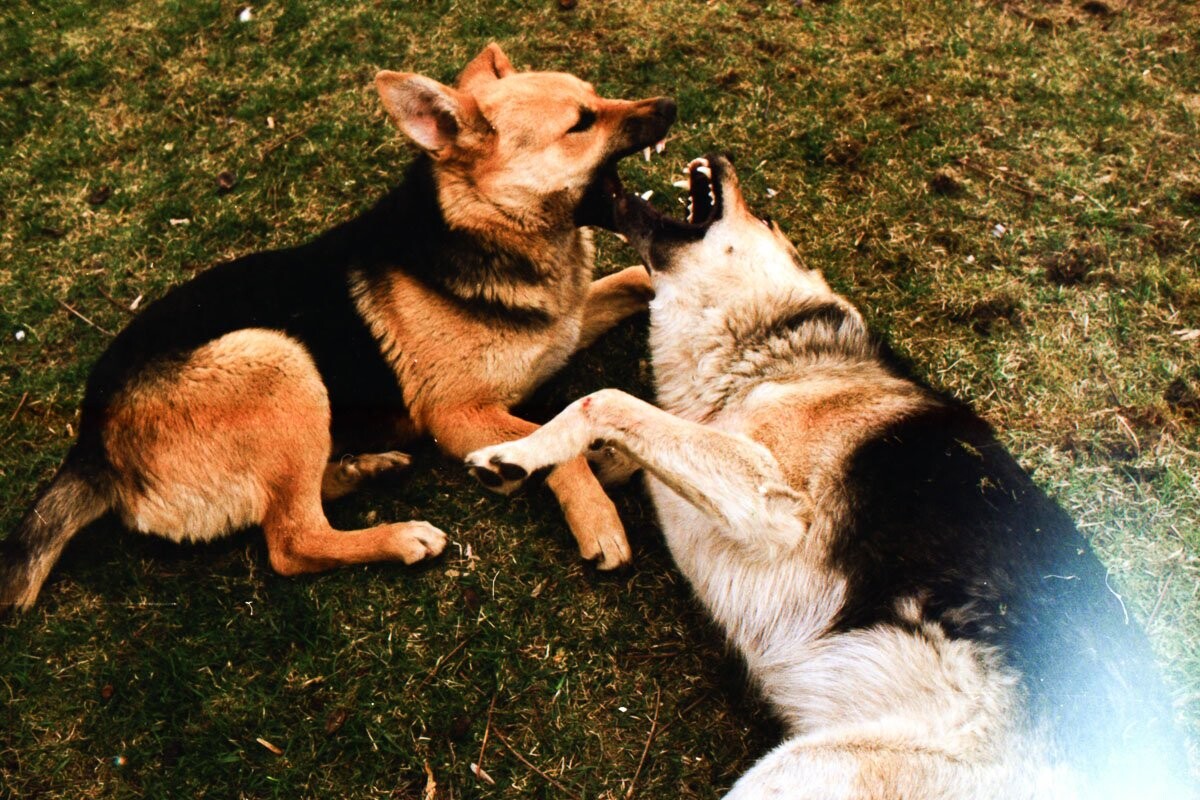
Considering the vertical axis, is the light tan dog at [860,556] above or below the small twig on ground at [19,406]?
above

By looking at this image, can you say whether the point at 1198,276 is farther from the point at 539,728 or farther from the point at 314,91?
the point at 314,91

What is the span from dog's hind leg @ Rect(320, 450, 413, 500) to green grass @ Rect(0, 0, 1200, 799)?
0.49 feet

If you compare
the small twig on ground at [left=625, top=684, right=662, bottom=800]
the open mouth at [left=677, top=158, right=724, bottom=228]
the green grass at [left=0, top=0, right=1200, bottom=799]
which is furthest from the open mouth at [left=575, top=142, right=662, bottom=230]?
the small twig on ground at [left=625, top=684, right=662, bottom=800]

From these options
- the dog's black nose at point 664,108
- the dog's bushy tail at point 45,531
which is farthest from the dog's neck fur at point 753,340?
the dog's bushy tail at point 45,531

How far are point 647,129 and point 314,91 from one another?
306cm

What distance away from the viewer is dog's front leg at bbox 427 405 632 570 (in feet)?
11.6

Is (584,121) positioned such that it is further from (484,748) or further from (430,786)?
(430,786)

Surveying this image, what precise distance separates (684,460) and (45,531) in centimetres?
277

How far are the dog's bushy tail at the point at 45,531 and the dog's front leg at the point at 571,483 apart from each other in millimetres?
1533

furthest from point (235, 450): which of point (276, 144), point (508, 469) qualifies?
point (276, 144)

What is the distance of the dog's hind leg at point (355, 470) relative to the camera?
378cm

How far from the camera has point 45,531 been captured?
3.31 m

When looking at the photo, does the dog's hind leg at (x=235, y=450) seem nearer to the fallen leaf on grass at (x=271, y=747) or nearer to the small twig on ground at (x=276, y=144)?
the fallen leaf on grass at (x=271, y=747)

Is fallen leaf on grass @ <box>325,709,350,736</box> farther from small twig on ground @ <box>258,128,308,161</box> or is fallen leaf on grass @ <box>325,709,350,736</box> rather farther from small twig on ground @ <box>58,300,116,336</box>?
small twig on ground @ <box>258,128,308,161</box>
